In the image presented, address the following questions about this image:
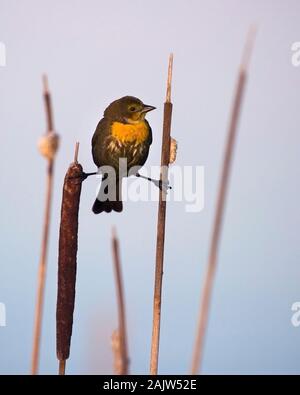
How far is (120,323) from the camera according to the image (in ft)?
2.45

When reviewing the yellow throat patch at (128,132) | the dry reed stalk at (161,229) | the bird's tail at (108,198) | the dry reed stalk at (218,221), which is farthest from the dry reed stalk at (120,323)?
the yellow throat patch at (128,132)

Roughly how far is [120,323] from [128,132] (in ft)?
4.07

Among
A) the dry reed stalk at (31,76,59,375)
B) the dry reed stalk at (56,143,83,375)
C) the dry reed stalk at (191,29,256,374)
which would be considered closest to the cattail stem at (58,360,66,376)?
the dry reed stalk at (56,143,83,375)

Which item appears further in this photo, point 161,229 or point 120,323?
point 161,229

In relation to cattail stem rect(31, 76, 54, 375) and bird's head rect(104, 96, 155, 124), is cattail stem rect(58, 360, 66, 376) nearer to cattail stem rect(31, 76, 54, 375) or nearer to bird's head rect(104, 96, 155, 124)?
cattail stem rect(31, 76, 54, 375)

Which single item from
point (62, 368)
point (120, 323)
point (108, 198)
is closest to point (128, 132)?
point (108, 198)

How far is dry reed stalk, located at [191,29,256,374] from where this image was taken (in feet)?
2.00

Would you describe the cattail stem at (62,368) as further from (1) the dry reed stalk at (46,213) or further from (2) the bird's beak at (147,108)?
(2) the bird's beak at (147,108)

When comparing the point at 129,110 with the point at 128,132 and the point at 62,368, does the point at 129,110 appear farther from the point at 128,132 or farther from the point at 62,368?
the point at 62,368

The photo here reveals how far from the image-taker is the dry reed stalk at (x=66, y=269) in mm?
1311

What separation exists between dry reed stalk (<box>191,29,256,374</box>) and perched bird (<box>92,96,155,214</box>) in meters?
1.10
